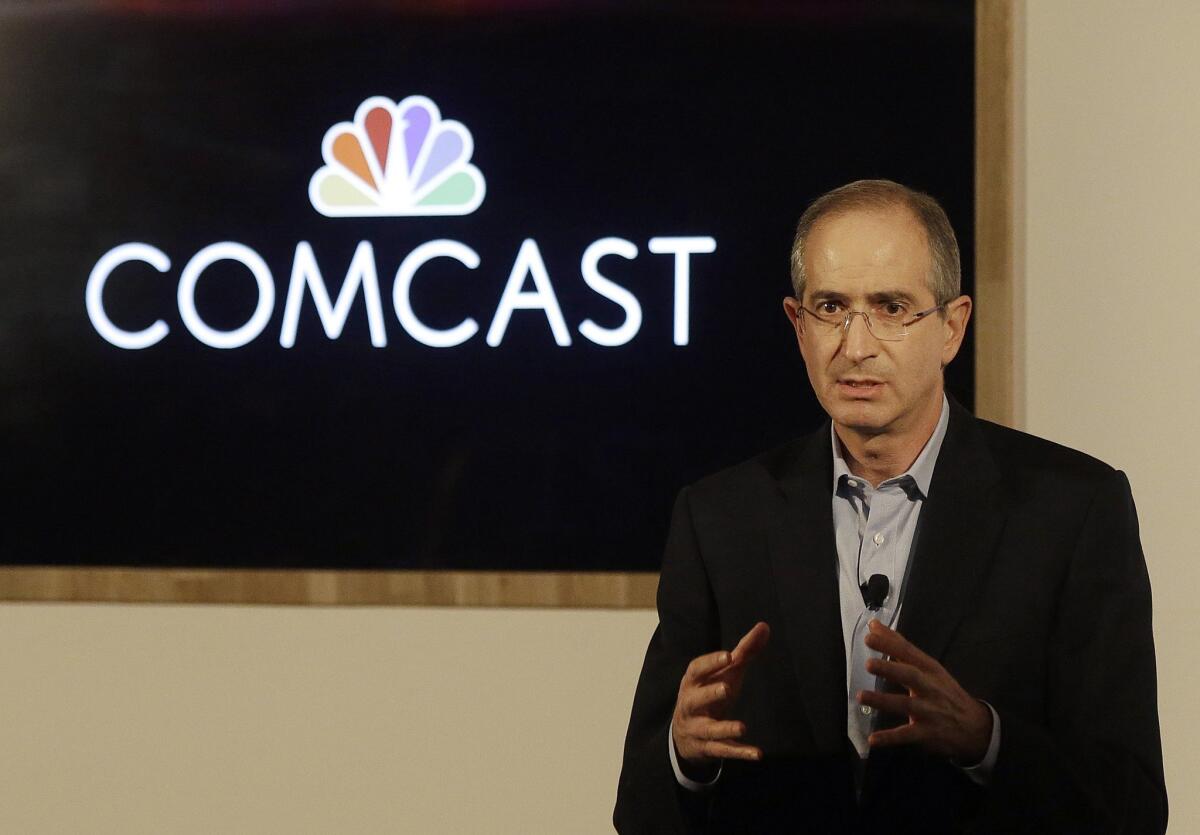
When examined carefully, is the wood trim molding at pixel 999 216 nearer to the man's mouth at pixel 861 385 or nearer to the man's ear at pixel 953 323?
the man's ear at pixel 953 323

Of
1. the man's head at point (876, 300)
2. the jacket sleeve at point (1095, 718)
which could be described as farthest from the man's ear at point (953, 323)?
the jacket sleeve at point (1095, 718)

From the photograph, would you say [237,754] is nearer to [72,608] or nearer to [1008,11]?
[72,608]

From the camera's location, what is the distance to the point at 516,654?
277cm

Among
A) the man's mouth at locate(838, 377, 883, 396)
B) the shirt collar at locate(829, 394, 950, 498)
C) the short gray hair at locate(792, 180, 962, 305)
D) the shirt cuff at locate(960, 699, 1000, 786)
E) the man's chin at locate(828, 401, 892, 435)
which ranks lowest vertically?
the shirt cuff at locate(960, 699, 1000, 786)

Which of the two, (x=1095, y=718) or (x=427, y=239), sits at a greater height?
(x=427, y=239)

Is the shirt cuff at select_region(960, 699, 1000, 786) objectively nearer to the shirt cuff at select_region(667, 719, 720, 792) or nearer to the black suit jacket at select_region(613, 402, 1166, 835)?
the black suit jacket at select_region(613, 402, 1166, 835)

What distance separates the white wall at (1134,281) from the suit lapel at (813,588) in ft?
3.51

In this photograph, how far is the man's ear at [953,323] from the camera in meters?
1.67

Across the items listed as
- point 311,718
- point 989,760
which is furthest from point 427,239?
point 989,760

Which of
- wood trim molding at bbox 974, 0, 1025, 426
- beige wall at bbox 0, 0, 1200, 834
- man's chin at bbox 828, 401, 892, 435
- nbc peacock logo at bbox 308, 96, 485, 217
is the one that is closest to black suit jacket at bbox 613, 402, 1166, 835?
man's chin at bbox 828, 401, 892, 435

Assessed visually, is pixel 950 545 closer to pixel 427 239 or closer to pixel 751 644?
pixel 751 644

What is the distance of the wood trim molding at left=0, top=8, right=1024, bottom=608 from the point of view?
103 inches

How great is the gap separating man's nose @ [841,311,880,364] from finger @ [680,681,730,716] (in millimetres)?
424

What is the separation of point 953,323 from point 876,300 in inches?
4.9
